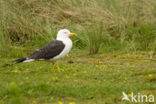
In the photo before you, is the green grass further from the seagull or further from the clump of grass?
the clump of grass

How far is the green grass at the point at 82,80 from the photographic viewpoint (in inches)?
195

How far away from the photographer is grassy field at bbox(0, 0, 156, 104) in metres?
5.22

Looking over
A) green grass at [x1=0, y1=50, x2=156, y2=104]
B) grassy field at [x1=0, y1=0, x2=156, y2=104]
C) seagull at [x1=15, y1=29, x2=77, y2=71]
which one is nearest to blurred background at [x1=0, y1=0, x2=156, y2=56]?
grassy field at [x1=0, y1=0, x2=156, y2=104]

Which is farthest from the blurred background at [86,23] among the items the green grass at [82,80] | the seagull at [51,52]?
the seagull at [51,52]

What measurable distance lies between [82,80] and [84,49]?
13.3 feet

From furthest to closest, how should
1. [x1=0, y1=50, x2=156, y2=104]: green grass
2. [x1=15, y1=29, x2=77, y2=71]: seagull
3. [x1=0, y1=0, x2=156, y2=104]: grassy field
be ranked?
1. [x1=15, y1=29, x2=77, y2=71]: seagull
2. [x1=0, y1=0, x2=156, y2=104]: grassy field
3. [x1=0, y1=50, x2=156, y2=104]: green grass

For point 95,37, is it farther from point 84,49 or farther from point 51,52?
point 51,52

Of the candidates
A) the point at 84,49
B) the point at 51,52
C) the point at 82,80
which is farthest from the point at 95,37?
the point at 82,80

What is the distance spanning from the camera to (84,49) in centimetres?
1009

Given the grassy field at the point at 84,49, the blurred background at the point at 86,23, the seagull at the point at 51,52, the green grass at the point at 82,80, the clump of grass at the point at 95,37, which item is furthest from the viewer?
the blurred background at the point at 86,23

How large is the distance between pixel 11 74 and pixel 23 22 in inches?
144

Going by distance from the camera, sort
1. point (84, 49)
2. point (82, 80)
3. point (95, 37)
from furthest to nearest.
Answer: point (84, 49) < point (95, 37) < point (82, 80)

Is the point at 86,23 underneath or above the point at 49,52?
above

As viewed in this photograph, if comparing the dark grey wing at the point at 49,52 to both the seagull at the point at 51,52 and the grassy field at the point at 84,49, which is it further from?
the grassy field at the point at 84,49
